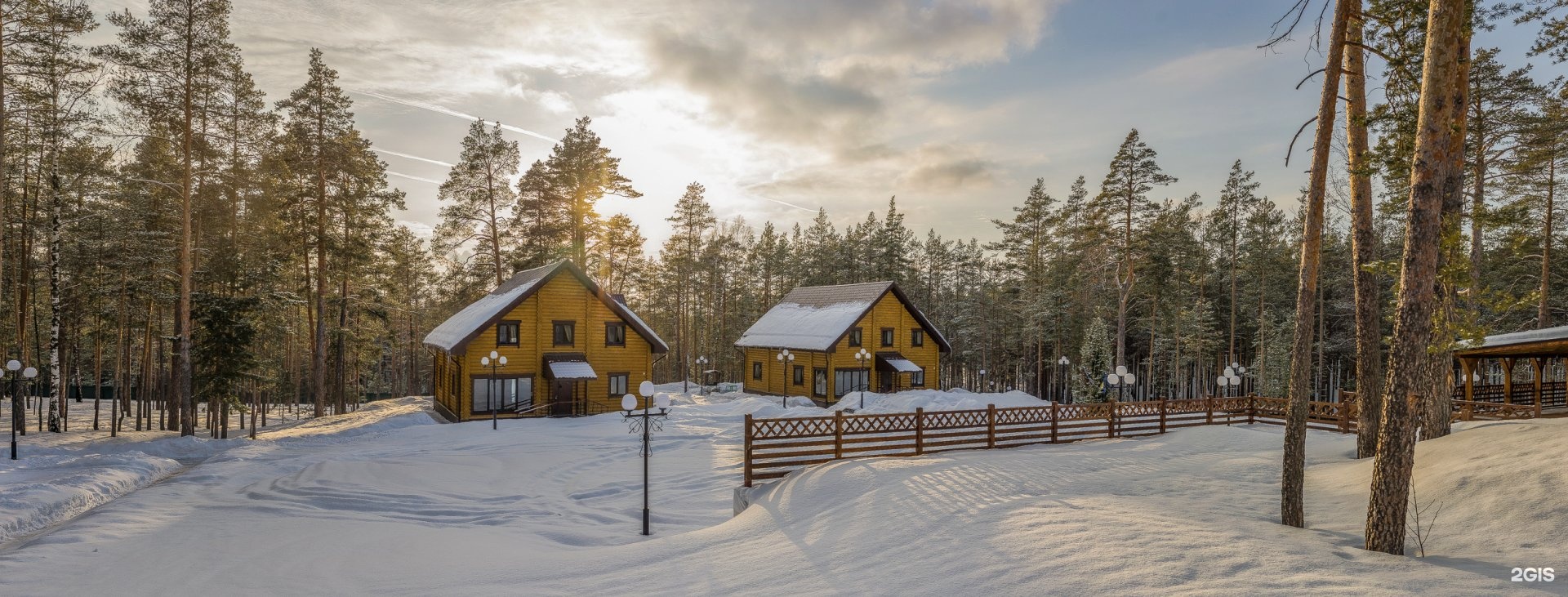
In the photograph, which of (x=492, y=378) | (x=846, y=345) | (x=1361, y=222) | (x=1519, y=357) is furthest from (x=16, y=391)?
(x=1519, y=357)

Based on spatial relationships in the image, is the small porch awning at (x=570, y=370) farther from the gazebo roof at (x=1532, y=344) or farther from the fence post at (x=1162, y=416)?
the gazebo roof at (x=1532, y=344)

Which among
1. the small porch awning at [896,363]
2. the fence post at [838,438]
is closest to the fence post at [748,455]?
the fence post at [838,438]

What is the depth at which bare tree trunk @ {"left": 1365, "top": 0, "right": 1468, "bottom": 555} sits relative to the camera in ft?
20.5

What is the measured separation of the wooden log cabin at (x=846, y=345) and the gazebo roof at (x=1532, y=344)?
20.6 m

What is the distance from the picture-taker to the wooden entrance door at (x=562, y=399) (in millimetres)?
25906

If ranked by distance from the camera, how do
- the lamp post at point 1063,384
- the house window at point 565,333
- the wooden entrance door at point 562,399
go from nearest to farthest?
the wooden entrance door at point 562,399 < the house window at point 565,333 < the lamp post at point 1063,384

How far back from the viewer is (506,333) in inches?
1006

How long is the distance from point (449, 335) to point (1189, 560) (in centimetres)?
2694

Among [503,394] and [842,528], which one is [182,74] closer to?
[503,394]

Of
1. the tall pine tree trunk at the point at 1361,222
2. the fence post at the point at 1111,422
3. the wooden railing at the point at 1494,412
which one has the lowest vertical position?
the fence post at the point at 1111,422

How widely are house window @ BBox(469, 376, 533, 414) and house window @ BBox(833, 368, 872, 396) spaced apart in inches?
596

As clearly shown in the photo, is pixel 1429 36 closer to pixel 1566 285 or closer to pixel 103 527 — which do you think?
pixel 103 527

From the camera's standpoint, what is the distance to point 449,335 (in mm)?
26109

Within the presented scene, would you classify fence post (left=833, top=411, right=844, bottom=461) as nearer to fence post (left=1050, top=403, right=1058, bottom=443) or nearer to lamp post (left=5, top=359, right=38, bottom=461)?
fence post (left=1050, top=403, right=1058, bottom=443)
